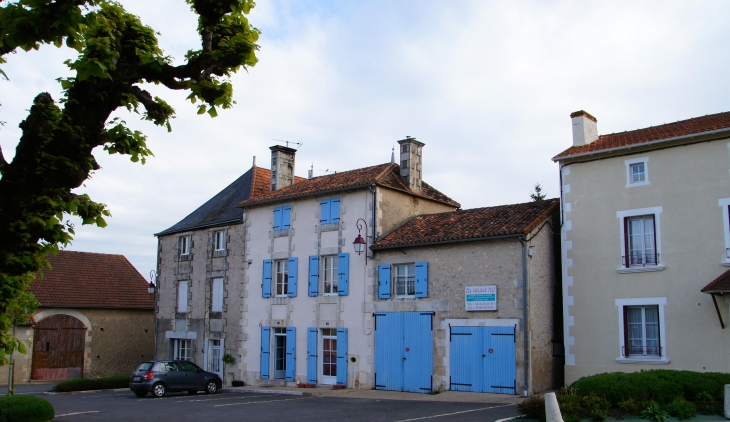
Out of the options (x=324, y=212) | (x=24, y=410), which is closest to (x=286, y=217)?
(x=324, y=212)

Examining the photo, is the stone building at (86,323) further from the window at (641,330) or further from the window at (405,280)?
the window at (641,330)

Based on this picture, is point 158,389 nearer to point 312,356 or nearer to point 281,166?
point 312,356

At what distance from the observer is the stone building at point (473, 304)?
17016 mm

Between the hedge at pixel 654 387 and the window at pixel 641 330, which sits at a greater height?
the window at pixel 641 330

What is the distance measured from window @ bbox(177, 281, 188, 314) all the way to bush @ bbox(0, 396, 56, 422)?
1295cm

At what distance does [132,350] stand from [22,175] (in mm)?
27338

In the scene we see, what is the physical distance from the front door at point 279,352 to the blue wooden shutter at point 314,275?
214cm

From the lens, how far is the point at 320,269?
2180 centimetres

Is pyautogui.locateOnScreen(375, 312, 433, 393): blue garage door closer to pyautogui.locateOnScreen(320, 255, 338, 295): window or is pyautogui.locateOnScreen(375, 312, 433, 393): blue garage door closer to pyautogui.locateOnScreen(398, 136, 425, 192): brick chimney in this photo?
pyautogui.locateOnScreen(320, 255, 338, 295): window

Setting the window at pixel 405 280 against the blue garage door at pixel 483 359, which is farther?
the window at pixel 405 280

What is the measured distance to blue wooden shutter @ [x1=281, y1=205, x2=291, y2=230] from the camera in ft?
75.9

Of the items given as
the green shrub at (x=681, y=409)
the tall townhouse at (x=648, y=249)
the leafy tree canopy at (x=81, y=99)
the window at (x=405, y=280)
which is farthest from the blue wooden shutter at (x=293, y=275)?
the leafy tree canopy at (x=81, y=99)

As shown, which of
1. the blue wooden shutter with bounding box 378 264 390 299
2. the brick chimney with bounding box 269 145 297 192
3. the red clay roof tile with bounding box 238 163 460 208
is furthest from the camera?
the brick chimney with bounding box 269 145 297 192

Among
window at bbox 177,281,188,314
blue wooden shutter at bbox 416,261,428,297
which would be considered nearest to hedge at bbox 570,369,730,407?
blue wooden shutter at bbox 416,261,428,297
